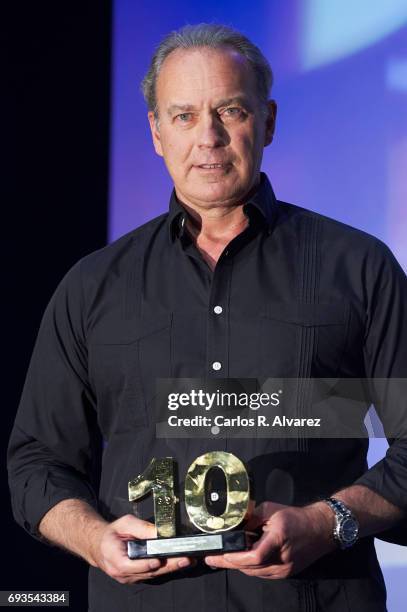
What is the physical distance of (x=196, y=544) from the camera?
1.35 meters

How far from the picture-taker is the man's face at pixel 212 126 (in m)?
1.69

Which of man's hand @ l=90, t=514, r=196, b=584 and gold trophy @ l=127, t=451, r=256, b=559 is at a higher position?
gold trophy @ l=127, t=451, r=256, b=559

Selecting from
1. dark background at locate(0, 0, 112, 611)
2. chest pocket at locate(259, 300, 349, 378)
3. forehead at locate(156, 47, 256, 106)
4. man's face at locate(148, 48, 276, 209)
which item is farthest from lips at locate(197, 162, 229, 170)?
dark background at locate(0, 0, 112, 611)

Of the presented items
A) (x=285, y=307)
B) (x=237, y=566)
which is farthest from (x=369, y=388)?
(x=237, y=566)

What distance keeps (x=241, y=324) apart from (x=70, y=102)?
125 cm

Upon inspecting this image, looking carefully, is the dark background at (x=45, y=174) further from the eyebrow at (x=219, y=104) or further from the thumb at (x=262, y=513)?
the thumb at (x=262, y=513)

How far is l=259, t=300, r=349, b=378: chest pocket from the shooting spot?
1609 millimetres

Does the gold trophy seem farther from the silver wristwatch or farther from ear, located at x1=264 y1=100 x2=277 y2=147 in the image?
ear, located at x1=264 y1=100 x2=277 y2=147

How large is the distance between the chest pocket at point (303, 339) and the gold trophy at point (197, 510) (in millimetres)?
232

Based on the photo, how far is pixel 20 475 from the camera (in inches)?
67.7

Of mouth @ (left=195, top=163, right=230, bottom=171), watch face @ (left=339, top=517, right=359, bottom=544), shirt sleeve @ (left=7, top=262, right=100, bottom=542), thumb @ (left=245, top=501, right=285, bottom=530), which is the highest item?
mouth @ (left=195, top=163, right=230, bottom=171)

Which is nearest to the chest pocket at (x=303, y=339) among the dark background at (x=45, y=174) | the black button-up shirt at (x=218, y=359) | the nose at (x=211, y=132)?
the black button-up shirt at (x=218, y=359)

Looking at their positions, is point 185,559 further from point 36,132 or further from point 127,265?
point 36,132

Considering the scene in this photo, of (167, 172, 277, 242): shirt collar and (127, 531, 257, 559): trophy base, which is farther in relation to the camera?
(167, 172, 277, 242): shirt collar
